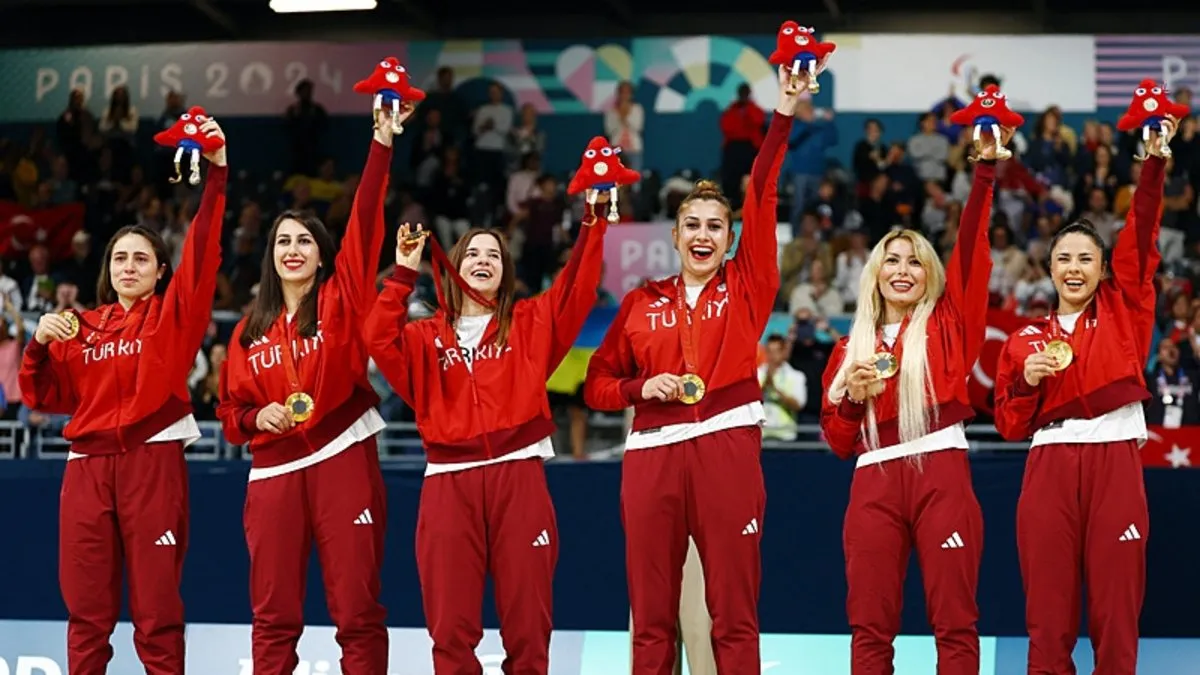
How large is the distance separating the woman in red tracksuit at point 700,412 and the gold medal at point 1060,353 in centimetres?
100

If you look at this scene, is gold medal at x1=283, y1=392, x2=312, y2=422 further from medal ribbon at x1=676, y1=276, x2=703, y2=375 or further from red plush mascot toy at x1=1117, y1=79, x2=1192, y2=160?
red plush mascot toy at x1=1117, y1=79, x2=1192, y2=160

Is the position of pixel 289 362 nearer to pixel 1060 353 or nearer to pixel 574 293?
pixel 574 293

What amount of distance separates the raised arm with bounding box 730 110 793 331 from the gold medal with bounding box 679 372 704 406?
365 mm

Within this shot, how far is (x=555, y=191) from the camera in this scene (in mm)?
14844

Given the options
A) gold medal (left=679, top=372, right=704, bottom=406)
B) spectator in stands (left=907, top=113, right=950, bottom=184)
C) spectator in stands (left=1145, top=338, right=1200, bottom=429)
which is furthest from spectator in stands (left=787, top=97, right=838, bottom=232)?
gold medal (left=679, top=372, right=704, bottom=406)

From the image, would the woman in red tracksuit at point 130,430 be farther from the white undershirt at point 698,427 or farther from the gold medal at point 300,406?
the white undershirt at point 698,427

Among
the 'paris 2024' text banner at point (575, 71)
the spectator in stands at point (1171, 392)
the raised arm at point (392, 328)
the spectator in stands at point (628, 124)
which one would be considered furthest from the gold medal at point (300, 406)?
the 'paris 2024' text banner at point (575, 71)

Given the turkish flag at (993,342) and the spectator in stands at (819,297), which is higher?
the spectator in stands at (819,297)

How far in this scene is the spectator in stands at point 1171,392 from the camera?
10703mm

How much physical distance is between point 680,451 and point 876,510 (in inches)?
28.0

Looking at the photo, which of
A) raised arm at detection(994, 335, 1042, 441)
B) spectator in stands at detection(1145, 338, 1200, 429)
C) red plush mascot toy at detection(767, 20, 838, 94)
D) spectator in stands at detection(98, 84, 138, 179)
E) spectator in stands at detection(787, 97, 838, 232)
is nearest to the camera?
red plush mascot toy at detection(767, 20, 838, 94)

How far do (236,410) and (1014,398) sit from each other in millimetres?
2858

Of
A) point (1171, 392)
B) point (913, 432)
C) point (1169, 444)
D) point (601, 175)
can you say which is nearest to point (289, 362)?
point (601, 175)

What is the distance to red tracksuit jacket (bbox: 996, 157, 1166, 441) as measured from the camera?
5.91m
